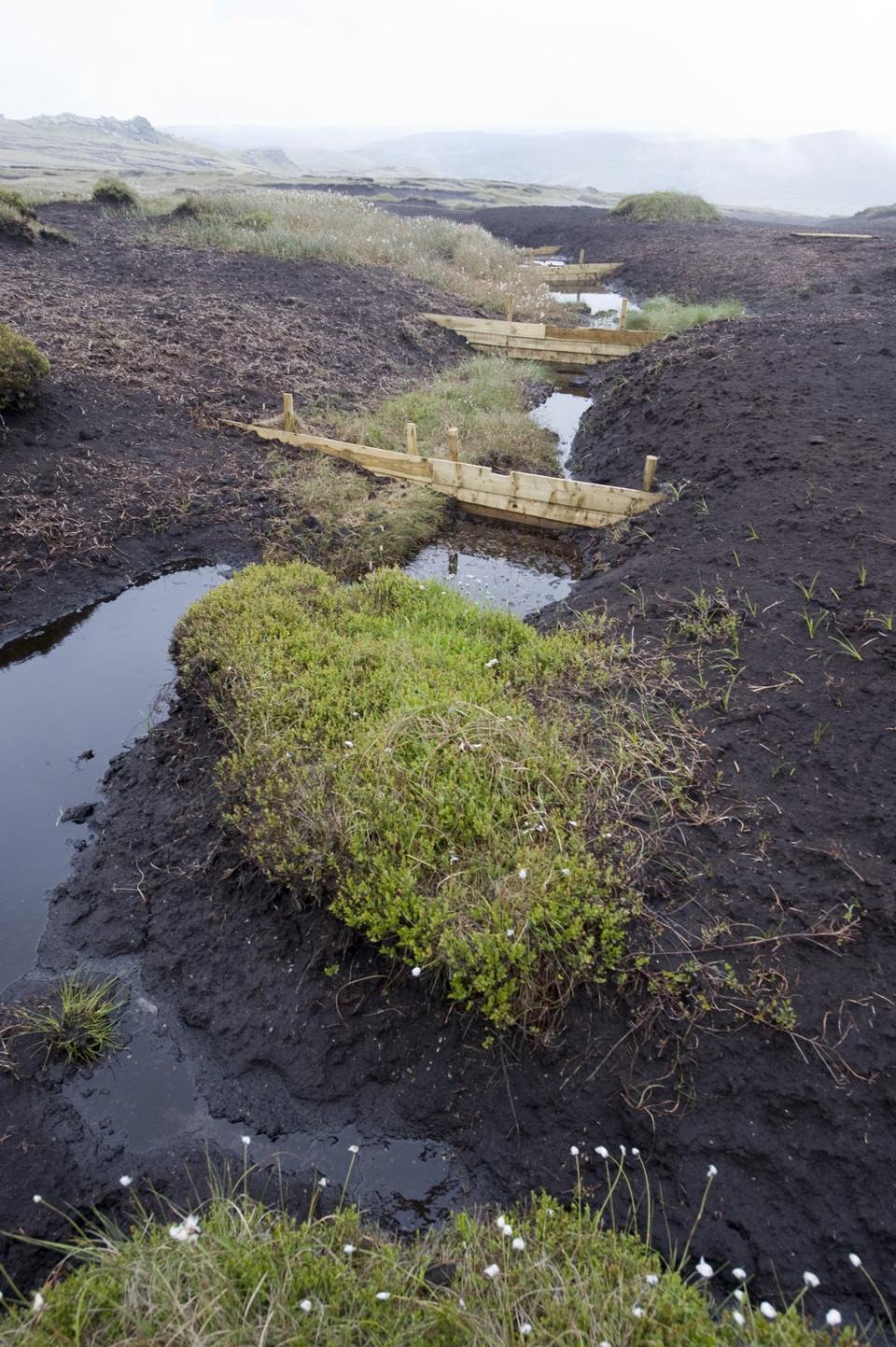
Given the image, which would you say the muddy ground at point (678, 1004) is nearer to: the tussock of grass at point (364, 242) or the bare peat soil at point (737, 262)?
the bare peat soil at point (737, 262)

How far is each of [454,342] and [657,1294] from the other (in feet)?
55.8

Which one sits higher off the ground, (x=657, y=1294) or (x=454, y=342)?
(x=454, y=342)

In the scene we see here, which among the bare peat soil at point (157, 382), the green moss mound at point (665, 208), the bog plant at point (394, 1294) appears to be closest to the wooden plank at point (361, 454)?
the bare peat soil at point (157, 382)

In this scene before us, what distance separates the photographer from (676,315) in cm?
1677

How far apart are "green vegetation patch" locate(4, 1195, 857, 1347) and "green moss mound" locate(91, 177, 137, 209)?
27.2 metres

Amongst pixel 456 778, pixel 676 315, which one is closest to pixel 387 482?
pixel 456 778

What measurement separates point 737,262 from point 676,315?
6.56m

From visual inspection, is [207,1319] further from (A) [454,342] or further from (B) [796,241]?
(B) [796,241]

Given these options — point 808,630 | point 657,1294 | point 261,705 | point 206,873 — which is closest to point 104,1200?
point 206,873

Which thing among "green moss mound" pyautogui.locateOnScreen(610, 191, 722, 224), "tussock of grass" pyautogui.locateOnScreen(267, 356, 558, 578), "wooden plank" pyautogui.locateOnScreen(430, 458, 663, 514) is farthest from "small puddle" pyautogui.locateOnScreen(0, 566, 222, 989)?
"green moss mound" pyautogui.locateOnScreen(610, 191, 722, 224)

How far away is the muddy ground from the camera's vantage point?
3.18 m

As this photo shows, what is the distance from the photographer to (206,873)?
470 cm

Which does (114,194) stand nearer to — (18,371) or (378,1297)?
(18,371)

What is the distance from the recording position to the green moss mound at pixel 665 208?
33.8m
